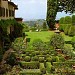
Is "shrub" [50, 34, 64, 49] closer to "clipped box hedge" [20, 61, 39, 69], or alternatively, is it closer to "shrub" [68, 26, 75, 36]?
"clipped box hedge" [20, 61, 39, 69]

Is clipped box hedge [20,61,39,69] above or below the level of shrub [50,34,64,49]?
below

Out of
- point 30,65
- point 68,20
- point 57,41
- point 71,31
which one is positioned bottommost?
point 30,65

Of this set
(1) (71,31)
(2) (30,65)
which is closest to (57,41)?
(2) (30,65)

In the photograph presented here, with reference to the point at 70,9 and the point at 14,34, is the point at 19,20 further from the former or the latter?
the point at 70,9

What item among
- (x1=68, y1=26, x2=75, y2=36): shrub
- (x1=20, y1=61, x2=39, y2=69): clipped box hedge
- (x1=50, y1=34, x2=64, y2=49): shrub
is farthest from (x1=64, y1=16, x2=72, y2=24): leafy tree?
(x1=20, y1=61, x2=39, y2=69): clipped box hedge

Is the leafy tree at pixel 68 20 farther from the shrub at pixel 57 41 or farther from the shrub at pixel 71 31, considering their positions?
the shrub at pixel 57 41

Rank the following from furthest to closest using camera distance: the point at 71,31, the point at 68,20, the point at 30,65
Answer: the point at 68,20 → the point at 71,31 → the point at 30,65

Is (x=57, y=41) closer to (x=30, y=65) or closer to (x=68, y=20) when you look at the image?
(x=30, y=65)

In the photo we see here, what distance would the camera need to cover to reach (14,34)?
4075cm

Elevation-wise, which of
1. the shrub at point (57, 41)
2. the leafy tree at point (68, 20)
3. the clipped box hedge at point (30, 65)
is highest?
the leafy tree at point (68, 20)

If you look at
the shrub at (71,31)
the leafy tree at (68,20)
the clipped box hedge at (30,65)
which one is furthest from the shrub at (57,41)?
the leafy tree at (68,20)

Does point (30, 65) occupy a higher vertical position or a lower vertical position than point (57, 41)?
lower

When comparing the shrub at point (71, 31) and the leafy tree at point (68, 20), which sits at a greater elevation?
the leafy tree at point (68, 20)

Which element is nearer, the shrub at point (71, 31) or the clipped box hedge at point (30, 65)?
the clipped box hedge at point (30, 65)
